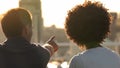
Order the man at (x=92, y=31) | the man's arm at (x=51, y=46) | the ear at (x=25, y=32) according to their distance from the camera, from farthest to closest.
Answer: the man's arm at (x=51, y=46) < the ear at (x=25, y=32) < the man at (x=92, y=31)

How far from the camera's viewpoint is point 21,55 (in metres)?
4.42

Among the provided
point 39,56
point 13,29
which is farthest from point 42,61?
point 13,29

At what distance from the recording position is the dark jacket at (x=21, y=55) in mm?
4398

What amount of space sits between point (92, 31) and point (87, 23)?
7cm

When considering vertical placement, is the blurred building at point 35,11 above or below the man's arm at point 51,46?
above

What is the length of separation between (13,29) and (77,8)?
53 centimetres

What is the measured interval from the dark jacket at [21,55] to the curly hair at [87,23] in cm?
31

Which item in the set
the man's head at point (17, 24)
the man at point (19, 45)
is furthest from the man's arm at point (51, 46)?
the man's head at point (17, 24)

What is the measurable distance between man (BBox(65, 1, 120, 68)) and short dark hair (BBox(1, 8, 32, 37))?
337mm

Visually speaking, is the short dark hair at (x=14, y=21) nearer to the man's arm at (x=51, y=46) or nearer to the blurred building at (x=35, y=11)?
the man's arm at (x=51, y=46)

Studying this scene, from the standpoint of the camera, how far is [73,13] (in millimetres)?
4324

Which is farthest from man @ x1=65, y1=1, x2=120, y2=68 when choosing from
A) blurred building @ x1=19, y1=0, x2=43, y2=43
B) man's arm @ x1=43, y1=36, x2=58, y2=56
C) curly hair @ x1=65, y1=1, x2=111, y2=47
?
blurred building @ x1=19, y1=0, x2=43, y2=43

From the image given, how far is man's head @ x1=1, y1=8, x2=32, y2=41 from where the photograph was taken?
4.40 meters

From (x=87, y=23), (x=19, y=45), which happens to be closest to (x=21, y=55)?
(x=19, y=45)
